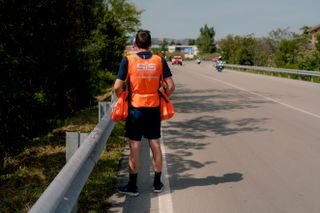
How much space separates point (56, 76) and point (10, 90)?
608cm

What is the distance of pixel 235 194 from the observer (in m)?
5.50

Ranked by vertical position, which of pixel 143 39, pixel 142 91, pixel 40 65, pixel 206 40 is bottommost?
pixel 142 91

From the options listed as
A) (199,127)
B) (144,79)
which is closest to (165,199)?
(144,79)

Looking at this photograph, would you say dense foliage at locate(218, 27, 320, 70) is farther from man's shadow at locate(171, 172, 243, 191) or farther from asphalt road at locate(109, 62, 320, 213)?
man's shadow at locate(171, 172, 243, 191)

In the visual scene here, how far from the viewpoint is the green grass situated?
516 centimetres

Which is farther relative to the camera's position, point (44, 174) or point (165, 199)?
point (44, 174)

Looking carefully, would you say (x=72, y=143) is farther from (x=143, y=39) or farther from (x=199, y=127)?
(x=199, y=127)

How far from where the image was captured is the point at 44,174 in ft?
21.1

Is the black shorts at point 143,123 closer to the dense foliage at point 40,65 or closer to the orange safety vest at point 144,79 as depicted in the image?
the orange safety vest at point 144,79

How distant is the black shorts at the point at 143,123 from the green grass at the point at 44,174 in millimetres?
861

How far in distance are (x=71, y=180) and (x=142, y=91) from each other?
6.07 feet

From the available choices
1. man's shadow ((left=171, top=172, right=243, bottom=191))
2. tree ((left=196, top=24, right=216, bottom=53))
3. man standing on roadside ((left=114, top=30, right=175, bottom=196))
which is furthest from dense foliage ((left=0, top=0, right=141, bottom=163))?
tree ((left=196, top=24, right=216, bottom=53))

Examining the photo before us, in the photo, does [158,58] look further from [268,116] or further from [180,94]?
[180,94]

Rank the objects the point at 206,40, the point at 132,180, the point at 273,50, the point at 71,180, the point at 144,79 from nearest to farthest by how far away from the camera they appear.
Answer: the point at 71,180 → the point at 144,79 → the point at 132,180 → the point at 273,50 → the point at 206,40
